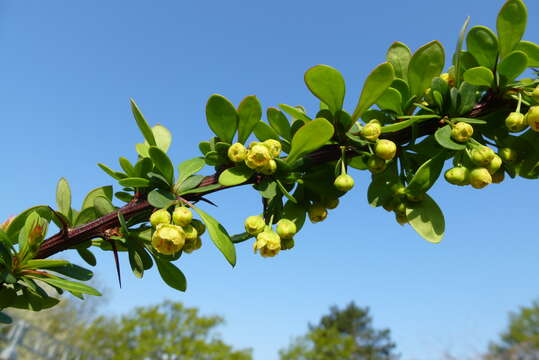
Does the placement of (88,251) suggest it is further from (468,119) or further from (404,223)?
(468,119)

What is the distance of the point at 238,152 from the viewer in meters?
0.72

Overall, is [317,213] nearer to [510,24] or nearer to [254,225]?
[254,225]

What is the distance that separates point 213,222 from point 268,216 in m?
0.13

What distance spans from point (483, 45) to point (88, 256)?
3.22ft

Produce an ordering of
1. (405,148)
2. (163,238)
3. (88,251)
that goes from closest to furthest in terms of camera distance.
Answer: (163,238) < (405,148) < (88,251)

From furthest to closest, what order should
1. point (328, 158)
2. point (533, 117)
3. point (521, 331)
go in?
point (521, 331) < point (328, 158) < point (533, 117)

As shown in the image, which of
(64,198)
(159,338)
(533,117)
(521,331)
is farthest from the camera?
(521,331)

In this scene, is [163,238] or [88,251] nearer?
[163,238]

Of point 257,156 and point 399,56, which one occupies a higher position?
point 399,56

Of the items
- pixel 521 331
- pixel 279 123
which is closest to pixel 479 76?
pixel 279 123

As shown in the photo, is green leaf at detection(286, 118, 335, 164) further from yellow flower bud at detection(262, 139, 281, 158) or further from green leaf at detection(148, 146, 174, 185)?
green leaf at detection(148, 146, 174, 185)

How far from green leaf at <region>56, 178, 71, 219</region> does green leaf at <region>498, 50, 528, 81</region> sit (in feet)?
3.08

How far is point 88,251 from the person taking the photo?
0.92m

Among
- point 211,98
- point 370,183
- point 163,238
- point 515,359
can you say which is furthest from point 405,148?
point 515,359
